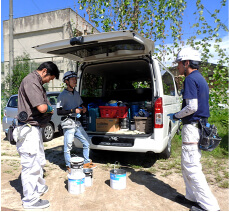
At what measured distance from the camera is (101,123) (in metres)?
4.42

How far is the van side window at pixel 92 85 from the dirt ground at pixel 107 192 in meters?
1.66

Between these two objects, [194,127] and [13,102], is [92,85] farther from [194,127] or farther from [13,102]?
[13,102]

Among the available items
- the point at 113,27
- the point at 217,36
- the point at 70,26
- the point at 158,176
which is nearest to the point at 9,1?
the point at 70,26

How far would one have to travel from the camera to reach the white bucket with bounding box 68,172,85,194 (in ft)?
10.1

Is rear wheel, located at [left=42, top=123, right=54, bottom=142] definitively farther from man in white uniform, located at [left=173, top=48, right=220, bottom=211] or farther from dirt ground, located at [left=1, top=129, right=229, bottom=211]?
man in white uniform, located at [left=173, top=48, right=220, bottom=211]

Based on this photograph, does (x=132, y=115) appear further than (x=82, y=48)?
Yes

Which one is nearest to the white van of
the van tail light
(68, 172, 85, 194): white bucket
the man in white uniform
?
the van tail light

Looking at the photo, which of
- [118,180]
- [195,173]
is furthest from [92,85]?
[195,173]

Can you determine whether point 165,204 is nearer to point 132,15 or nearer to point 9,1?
point 132,15

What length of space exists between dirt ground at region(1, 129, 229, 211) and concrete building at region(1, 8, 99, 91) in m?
11.5

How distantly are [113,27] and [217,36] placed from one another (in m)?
3.87

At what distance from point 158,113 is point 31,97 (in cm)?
212

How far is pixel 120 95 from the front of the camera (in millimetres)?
5742

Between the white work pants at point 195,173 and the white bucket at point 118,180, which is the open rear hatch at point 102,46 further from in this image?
the white bucket at point 118,180
